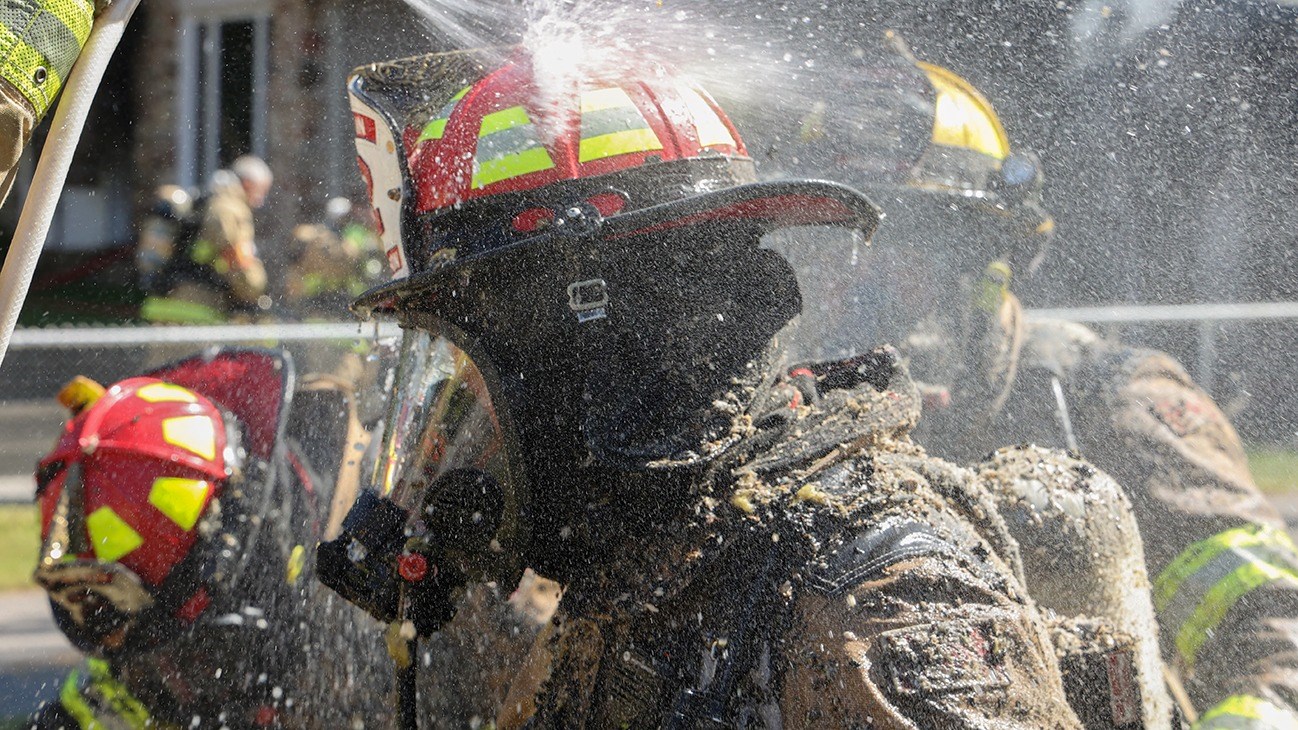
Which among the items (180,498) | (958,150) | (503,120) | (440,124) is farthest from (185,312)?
(503,120)

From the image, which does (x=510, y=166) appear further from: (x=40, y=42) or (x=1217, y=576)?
(x=1217, y=576)

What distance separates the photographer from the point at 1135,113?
6965mm

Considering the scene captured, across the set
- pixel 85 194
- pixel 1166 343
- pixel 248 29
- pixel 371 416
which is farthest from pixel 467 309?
pixel 85 194

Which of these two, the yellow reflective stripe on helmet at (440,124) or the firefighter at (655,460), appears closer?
the firefighter at (655,460)

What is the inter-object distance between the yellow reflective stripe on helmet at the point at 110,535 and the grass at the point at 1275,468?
6.25 meters

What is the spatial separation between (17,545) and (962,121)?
540 centimetres

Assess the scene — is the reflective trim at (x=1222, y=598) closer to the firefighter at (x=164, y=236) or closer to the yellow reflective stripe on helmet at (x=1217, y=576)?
the yellow reflective stripe on helmet at (x=1217, y=576)

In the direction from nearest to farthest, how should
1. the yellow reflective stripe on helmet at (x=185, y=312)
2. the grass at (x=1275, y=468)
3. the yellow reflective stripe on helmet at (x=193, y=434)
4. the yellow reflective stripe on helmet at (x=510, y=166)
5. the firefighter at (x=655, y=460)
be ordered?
the firefighter at (x=655, y=460)
the yellow reflective stripe on helmet at (x=510, y=166)
the yellow reflective stripe on helmet at (x=193, y=434)
the grass at (x=1275, y=468)
the yellow reflective stripe on helmet at (x=185, y=312)

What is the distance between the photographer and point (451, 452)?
223 cm

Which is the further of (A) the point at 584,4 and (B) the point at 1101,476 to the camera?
(A) the point at 584,4

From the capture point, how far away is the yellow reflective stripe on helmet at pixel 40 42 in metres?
1.60

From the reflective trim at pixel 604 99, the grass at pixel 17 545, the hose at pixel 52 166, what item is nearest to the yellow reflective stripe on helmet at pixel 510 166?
the reflective trim at pixel 604 99

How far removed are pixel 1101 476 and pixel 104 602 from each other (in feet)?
7.74

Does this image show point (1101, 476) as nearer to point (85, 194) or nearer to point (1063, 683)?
point (1063, 683)
